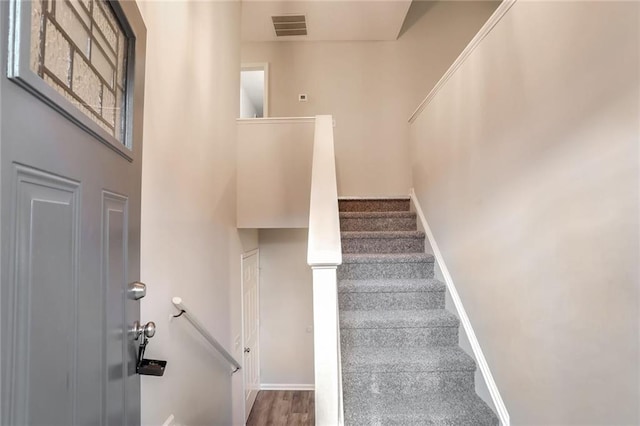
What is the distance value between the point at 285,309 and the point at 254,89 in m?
3.79

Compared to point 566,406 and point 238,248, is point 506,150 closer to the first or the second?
point 566,406

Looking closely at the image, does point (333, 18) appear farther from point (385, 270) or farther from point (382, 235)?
point (385, 270)

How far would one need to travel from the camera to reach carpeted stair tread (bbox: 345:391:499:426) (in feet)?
5.07

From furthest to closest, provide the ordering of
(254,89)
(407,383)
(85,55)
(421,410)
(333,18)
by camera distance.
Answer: (254,89) → (333,18) → (407,383) → (421,410) → (85,55)

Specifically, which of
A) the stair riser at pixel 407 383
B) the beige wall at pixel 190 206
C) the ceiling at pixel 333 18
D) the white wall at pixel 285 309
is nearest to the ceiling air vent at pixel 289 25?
the ceiling at pixel 333 18

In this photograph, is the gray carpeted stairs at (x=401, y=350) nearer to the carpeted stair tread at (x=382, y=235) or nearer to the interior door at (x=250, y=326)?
the carpeted stair tread at (x=382, y=235)

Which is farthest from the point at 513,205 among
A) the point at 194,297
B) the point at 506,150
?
the point at 194,297

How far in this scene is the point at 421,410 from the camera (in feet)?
5.29

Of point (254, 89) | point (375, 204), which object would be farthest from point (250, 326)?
point (254, 89)

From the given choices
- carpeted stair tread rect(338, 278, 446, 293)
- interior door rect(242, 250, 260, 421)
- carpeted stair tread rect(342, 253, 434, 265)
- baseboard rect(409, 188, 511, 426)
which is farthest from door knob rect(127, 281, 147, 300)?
interior door rect(242, 250, 260, 421)

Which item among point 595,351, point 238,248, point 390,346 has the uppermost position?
point 238,248

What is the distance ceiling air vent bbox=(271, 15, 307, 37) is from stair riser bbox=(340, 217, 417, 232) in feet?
8.00

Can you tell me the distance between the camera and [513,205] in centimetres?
143

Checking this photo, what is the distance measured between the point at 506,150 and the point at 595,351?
898 millimetres
